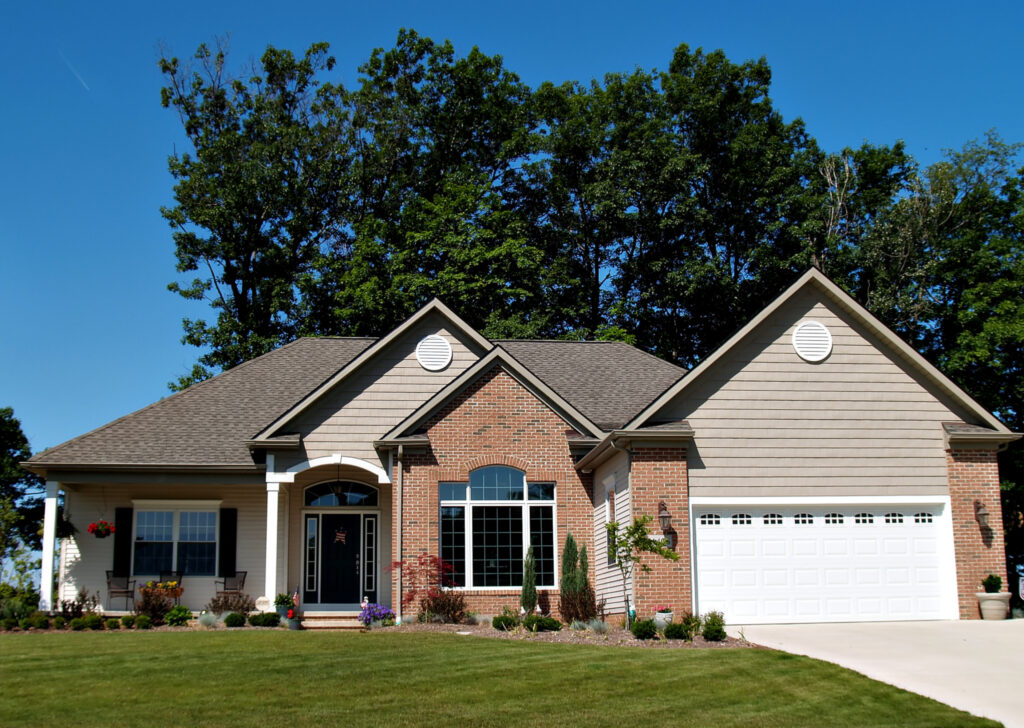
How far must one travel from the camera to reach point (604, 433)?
2067cm

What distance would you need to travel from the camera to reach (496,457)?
67.5 feet

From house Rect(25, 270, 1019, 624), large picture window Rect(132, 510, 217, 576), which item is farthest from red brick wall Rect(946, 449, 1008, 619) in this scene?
large picture window Rect(132, 510, 217, 576)

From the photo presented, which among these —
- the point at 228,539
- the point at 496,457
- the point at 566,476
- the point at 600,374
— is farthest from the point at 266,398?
the point at 600,374

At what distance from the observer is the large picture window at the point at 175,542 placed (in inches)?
865

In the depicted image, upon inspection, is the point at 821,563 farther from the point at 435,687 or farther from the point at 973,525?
the point at 435,687

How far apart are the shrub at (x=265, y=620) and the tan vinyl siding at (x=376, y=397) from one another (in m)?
3.45

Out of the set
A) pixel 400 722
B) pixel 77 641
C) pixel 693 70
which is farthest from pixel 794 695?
pixel 693 70

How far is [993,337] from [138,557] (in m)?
25.5

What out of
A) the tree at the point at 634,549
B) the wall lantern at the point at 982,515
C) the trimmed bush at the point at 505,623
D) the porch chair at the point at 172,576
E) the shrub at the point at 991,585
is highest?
the wall lantern at the point at 982,515

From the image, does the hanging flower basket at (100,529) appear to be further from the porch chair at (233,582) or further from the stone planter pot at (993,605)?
the stone planter pot at (993,605)

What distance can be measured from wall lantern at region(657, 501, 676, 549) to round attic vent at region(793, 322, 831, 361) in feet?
13.4

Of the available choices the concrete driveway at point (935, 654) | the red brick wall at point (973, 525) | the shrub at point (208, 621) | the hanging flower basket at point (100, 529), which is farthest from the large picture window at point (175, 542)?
the red brick wall at point (973, 525)

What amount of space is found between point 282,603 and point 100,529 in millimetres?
4666

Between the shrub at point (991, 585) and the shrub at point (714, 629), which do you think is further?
the shrub at point (991, 585)
